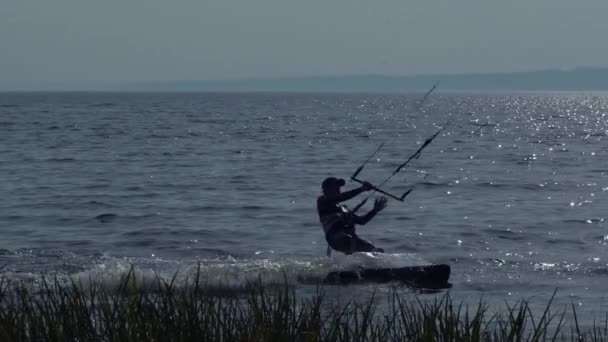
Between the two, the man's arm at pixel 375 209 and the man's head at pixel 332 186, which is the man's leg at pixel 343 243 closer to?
the man's arm at pixel 375 209

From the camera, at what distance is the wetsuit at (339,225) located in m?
16.0

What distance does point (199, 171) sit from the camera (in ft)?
120

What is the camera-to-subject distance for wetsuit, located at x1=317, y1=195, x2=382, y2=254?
1602 centimetres

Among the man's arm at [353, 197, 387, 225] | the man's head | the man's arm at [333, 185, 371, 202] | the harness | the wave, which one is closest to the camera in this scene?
the wave

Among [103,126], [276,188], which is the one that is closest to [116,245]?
[276,188]

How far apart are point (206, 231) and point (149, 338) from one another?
15.2 metres

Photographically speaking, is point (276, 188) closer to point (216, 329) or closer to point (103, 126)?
point (216, 329)

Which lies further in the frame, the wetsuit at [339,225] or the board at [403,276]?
the wetsuit at [339,225]

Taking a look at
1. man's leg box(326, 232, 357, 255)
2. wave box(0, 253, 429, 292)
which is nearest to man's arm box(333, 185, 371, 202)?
man's leg box(326, 232, 357, 255)

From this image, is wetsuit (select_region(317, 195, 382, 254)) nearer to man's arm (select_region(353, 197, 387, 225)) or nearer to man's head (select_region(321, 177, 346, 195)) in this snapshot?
man's arm (select_region(353, 197, 387, 225))

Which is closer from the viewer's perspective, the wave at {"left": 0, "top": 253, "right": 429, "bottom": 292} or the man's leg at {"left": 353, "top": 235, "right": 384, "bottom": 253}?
the wave at {"left": 0, "top": 253, "right": 429, "bottom": 292}

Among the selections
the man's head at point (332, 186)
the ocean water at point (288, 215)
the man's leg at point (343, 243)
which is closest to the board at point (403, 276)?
the ocean water at point (288, 215)

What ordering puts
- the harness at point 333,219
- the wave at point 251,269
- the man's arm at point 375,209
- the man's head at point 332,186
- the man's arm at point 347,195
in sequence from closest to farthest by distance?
the wave at point 251,269 → the man's arm at point 375,209 → the man's arm at point 347,195 → the man's head at point 332,186 → the harness at point 333,219

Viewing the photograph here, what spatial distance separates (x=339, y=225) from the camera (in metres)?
16.1
